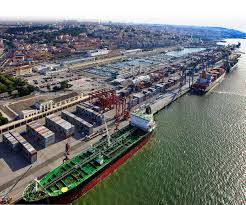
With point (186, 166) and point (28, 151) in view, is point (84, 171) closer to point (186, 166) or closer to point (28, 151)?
point (28, 151)

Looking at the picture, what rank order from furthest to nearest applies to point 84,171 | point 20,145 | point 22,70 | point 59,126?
point 22,70, point 59,126, point 20,145, point 84,171

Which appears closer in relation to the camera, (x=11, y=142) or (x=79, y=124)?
(x=11, y=142)

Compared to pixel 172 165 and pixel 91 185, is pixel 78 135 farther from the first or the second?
pixel 172 165

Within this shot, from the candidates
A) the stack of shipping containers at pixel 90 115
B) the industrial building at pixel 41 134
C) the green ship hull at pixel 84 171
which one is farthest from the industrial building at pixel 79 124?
the industrial building at pixel 41 134

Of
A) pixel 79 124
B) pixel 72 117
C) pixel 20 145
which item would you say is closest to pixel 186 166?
pixel 79 124

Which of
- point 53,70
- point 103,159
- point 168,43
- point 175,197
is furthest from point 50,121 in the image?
→ point 168,43

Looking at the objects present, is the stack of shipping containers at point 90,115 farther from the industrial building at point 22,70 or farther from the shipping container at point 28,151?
the industrial building at point 22,70
